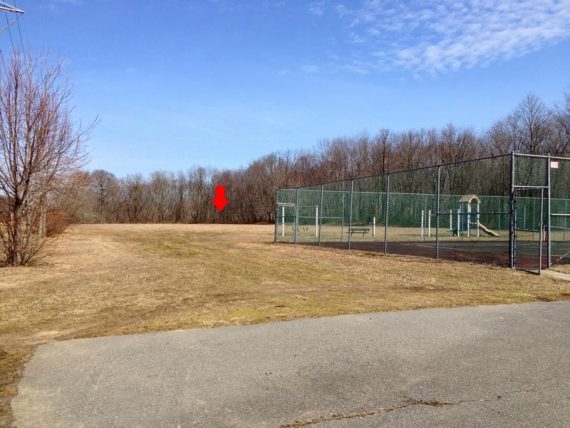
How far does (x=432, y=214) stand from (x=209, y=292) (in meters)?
18.9

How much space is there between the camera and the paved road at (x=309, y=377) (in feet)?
12.3

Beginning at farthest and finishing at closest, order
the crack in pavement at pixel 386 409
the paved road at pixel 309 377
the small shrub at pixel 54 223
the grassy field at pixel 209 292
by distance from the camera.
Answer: the small shrub at pixel 54 223, the grassy field at pixel 209 292, the paved road at pixel 309 377, the crack in pavement at pixel 386 409

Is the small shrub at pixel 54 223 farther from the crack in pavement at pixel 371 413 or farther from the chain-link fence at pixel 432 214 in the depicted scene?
the crack in pavement at pixel 371 413

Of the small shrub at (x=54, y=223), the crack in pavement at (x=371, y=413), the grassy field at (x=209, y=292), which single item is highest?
the small shrub at (x=54, y=223)

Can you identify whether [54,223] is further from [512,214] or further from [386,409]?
[386,409]

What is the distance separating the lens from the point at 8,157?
13242 millimetres

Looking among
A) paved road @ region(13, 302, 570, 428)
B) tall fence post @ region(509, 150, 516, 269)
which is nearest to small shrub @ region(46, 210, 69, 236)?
paved road @ region(13, 302, 570, 428)

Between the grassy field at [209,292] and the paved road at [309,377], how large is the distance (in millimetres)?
520

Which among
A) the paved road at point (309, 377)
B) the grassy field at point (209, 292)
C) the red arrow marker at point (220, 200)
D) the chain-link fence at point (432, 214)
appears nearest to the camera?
the paved road at point (309, 377)

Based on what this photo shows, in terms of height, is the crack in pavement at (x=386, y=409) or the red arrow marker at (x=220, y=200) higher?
the red arrow marker at (x=220, y=200)

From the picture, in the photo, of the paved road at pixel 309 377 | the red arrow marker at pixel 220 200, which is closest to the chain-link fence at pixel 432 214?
the paved road at pixel 309 377

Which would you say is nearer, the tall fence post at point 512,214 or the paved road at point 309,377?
the paved road at point 309,377

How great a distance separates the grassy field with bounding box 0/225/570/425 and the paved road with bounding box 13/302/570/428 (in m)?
0.52

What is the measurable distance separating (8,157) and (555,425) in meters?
13.7
